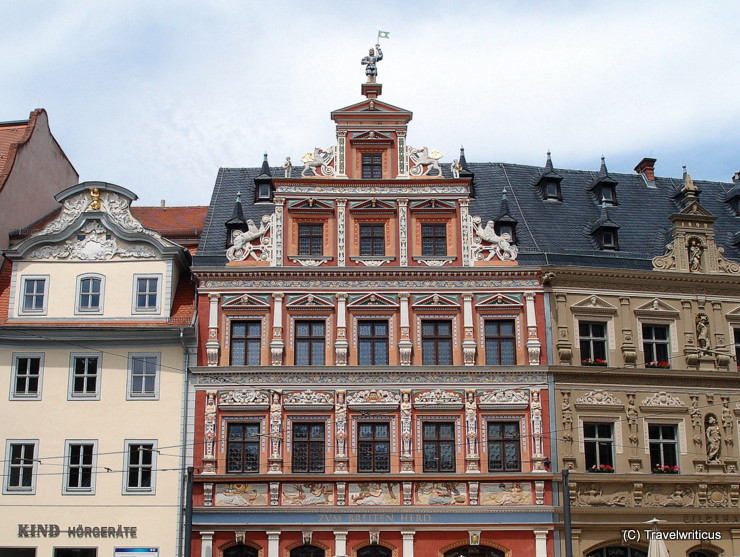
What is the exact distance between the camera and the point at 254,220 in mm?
35438

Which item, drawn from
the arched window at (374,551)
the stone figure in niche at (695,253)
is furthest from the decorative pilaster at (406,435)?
the stone figure in niche at (695,253)

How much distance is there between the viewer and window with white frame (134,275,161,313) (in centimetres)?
3288

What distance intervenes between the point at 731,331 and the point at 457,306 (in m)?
9.46

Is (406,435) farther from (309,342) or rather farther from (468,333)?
(309,342)

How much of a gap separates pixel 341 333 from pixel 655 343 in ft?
34.4

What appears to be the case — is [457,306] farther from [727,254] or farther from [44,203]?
[44,203]

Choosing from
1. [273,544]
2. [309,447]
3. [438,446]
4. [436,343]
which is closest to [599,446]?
[438,446]

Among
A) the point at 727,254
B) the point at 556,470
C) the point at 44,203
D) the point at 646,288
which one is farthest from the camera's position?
the point at 44,203

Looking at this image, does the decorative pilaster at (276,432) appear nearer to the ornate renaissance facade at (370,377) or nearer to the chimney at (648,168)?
the ornate renaissance facade at (370,377)

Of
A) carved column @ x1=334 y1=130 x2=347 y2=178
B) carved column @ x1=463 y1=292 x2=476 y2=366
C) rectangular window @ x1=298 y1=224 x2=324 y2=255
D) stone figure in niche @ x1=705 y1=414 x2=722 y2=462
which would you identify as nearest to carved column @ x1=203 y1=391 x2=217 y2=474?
rectangular window @ x1=298 y1=224 x2=324 y2=255

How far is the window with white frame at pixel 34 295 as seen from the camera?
32.8m

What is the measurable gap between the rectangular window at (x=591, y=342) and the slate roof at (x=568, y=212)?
83.8 inches

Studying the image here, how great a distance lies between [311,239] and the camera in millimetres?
33688

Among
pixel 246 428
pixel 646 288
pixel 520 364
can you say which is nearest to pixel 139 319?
pixel 246 428
